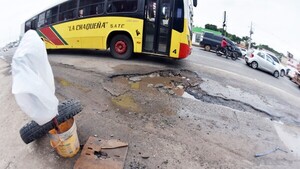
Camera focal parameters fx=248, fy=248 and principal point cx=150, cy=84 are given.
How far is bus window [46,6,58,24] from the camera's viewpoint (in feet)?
35.8

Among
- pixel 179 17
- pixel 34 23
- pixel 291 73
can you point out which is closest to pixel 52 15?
pixel 34 23

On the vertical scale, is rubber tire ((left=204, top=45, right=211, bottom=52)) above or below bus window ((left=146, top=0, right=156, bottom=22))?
below

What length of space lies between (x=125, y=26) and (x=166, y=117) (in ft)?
15.9

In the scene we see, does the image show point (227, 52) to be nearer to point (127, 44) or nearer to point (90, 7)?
point (127, 44)

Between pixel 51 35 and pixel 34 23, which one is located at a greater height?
pixel 34 23

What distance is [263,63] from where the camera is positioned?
16.7 meters

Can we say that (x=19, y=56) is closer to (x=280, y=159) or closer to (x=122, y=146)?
(x=122, y=146)

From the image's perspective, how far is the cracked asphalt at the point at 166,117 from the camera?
431 cm

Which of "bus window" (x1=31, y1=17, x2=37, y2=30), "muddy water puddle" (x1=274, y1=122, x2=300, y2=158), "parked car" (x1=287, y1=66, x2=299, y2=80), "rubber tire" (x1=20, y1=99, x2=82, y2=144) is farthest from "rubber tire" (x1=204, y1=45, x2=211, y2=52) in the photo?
"rubber tire" (x1=20, y1=99, x2=82, y2=144)

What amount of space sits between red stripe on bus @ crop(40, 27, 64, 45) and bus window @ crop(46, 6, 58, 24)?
394 millimetres

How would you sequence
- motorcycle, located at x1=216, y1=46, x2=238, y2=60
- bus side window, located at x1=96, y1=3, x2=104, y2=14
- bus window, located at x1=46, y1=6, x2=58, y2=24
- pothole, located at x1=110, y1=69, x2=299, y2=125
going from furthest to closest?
motorcycle, located at x1=216, y1=46, x2=238, y2=60 < bus window, located at x1=46, y1=6, x2=58, y2=24 < bus side window, located at x1=96, y1=3, x2=104, y2=14 < pothole, located at x1=110, y1=69, x2=299, y2=125

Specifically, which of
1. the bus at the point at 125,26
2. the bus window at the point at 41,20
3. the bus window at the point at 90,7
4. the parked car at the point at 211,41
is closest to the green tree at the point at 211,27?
the parked car at the point at 211,41

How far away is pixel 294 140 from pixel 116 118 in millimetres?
4138

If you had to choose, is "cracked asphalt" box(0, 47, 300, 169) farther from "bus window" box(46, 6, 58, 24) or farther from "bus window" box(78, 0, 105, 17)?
"bus window" box(46, 6, 58, 24)
